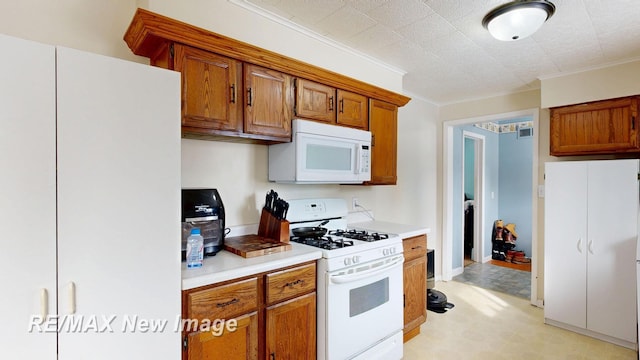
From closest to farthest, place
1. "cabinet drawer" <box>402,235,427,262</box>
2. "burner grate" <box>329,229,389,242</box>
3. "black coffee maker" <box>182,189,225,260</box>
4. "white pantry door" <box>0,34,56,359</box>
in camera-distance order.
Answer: "white pantry door" <box>0,34,56,359</box> < "black coffee maker" <box>182,189,225,260</box> < "burner grate" <box>329,229,389,242</box> < "cabinet drawer" <box>402,235,427,262</box>

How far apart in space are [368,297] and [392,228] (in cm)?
84

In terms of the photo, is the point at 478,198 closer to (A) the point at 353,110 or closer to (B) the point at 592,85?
(B) the point at 592,85

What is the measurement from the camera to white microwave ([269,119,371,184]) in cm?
215

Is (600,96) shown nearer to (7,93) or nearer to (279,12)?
(279,12)

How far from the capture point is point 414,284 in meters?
2.69

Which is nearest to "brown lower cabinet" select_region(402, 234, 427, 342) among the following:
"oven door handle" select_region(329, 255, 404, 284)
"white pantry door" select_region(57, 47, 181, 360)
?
"oven door handle" select_region(329, 255, 404, 284)

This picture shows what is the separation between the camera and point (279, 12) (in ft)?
6.87

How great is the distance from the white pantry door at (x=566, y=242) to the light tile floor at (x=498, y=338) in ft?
0.73

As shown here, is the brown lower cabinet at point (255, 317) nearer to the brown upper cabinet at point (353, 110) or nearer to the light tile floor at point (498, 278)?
the brown upper cabinet at point (353, 110)

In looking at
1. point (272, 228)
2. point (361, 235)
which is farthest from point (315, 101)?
point (361, 235)

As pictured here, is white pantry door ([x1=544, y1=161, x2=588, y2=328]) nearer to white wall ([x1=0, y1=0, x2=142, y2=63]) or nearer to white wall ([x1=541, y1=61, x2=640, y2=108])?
white wall ([x1=541, y1=61, x2=640, y2=108])

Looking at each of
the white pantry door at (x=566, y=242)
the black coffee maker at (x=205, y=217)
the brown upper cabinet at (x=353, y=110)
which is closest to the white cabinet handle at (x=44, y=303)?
the black coffee maker at (x=205, y=217)

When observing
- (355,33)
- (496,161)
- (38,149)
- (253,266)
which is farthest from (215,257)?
(496,161)

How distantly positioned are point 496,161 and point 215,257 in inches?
215
